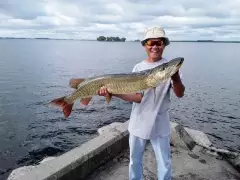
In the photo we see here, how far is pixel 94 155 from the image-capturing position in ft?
17.6

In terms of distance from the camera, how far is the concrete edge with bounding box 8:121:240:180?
15.0 feet

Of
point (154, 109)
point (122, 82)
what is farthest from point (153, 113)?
point (122, 82)

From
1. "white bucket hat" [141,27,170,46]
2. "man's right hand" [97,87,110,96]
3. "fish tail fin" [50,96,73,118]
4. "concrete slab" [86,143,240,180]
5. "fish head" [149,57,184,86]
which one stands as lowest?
"concrete slab" [86,143,240,180]

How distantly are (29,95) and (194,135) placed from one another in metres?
16.3

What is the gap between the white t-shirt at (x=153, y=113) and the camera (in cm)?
392

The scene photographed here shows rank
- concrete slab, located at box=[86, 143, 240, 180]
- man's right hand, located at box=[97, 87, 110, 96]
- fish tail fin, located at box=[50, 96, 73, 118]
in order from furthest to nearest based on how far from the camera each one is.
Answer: concrete slab, located at box=[86, 143, 240, 180], fish tail fin, located at box=[50, 96, 73, 118], man's right hand, located at box=[97, 87, 110, 96]

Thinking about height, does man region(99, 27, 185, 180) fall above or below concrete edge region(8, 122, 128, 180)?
above

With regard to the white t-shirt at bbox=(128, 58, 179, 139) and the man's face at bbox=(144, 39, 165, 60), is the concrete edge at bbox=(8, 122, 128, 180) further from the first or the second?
the man's face at bbox=(144, 39, 165, 60)

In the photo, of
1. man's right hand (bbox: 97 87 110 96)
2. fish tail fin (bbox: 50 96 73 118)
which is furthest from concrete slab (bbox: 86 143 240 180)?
man's right hand (bbox: 97 87 110 96)

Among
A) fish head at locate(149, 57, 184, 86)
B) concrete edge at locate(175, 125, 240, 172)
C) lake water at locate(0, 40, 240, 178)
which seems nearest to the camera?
fish head at locate(149, 57, 184, 86)

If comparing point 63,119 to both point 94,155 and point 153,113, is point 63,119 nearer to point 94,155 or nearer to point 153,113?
point 94,155

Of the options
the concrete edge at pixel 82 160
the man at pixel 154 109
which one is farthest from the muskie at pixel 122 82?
the concrete edge at pixel 82 160

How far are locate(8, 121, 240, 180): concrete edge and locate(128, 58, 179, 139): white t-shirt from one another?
1603mm

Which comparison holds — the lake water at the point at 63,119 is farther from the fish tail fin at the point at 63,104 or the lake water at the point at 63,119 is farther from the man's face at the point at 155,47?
the man's face at the point at 155,47
